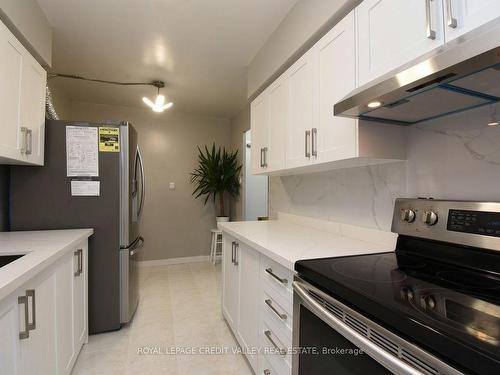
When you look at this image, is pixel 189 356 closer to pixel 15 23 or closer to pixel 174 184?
pixel 15 23

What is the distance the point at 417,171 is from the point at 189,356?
189 centimetres

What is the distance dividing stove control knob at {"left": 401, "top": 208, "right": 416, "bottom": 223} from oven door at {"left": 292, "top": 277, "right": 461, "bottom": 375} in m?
0.55

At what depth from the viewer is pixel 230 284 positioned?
2131 millimetres

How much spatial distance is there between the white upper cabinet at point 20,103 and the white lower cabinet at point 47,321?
718 mm

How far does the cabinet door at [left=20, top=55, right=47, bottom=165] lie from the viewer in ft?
5.59

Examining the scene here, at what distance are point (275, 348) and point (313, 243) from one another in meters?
0.56

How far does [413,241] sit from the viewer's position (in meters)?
1.15

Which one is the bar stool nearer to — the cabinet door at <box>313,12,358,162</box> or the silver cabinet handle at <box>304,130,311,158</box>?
the silver cabinet handle at <box>304,130,311,158</box>

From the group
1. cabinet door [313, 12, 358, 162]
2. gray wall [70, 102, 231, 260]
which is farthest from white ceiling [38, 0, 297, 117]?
gray wall [70, 102, 231, 260]

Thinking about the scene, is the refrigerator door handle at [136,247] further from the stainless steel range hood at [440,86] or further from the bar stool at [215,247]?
the stainless steel range hood at [440,86]

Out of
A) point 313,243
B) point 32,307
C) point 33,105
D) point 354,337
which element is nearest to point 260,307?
point 313,243

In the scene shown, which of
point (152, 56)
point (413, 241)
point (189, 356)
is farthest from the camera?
point (152, 56)

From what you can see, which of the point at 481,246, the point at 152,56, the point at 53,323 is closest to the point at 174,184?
the point at 152,56

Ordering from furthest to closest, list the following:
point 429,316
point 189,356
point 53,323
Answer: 1. point 189,356
2. point 53,323
3. point 429,316
